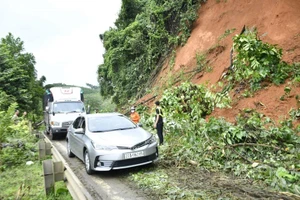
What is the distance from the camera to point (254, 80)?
36.6 feet

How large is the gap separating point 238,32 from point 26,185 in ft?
43.0

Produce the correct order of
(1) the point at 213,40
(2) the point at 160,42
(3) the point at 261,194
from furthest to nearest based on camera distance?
(2) the point at 160,42
(1) the point at 213,40
(3) the point at 261,194

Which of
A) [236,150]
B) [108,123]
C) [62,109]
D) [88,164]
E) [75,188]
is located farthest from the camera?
[62,109]

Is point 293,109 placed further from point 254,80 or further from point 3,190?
point 3,190

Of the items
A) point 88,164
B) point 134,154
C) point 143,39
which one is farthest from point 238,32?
point 88,164

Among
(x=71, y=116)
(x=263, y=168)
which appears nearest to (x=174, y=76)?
(x=71, y=116)

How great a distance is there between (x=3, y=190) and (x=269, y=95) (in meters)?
9.04

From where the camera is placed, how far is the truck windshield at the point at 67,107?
15.3 metres

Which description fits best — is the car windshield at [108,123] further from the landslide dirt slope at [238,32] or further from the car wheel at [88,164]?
the landslide dirt slope at [238,32]

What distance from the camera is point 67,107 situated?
15.6m

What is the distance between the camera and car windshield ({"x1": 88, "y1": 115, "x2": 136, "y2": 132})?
812 centimetres

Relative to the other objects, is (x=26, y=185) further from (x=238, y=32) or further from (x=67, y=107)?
(x=238, y=32)

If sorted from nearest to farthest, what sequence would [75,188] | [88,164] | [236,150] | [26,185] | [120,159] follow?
[75,188]
[26,185]
[120,159]
[236,150]
[88,164]

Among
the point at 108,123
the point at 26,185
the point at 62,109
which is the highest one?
the point at 62,109
